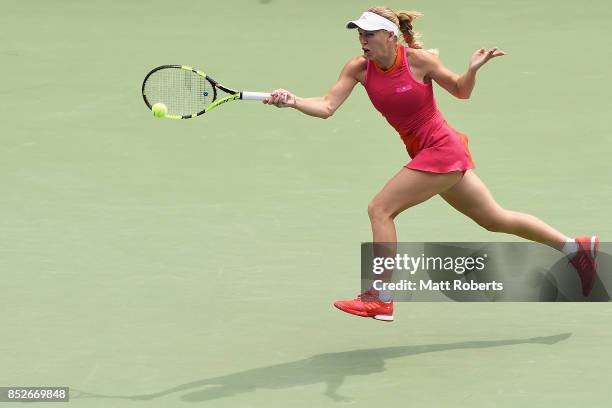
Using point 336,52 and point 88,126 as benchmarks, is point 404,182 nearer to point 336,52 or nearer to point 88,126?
point 88,126

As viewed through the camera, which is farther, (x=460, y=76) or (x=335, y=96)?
(x=335, y=96)

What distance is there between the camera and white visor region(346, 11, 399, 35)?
924cm

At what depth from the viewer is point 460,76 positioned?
→ 923 centimetres

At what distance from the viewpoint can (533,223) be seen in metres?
9.82

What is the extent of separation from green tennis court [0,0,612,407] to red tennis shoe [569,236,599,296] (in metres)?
0.19

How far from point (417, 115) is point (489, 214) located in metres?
0.75

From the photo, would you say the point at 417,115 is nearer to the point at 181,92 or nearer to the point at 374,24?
the point at 374,24

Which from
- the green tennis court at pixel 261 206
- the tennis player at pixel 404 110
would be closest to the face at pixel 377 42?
the tennis player at pixel 404 110

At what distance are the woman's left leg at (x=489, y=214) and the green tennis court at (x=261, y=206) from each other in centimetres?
45

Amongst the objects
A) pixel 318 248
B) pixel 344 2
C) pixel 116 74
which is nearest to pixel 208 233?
pixel 318 248

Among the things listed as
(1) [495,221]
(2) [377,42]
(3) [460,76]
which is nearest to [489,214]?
(1) [495,221]

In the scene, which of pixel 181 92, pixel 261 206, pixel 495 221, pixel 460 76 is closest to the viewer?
pixel 460 76

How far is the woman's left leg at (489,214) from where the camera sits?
9547 millimetres

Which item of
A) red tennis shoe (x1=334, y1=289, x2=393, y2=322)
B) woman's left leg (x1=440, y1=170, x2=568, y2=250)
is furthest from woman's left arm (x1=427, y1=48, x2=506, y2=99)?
red tennis shoe (x1=334, y1=289, x2=393, y2=322)
